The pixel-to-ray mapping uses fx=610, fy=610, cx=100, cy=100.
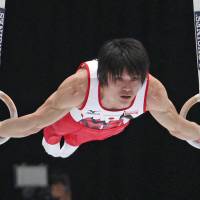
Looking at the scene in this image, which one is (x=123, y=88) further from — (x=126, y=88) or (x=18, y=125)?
(x=18, y=125)

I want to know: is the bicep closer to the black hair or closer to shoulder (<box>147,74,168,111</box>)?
the black hair

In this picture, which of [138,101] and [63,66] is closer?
[138,101]

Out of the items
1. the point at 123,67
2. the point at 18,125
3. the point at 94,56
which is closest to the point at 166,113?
the point at 123,67

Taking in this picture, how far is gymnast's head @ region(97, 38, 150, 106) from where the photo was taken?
3.24 m

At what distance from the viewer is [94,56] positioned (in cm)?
561

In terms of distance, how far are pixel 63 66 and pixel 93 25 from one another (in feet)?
1.53

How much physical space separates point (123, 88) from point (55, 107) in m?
0.46

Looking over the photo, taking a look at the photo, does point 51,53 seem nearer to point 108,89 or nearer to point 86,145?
point 86,145

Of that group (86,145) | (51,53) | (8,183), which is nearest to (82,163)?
(86,145)

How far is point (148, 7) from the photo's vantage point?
5496mm

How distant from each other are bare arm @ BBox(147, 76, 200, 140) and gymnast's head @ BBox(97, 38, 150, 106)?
0.95ft

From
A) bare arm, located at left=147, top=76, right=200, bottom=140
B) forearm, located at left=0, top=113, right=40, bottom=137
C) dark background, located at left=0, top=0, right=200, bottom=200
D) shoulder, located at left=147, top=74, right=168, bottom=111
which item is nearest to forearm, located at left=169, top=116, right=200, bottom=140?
bare arm, located at left=147, top=76, right=200, bottom=140

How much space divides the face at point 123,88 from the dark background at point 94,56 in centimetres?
219

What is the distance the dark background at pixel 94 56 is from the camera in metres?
5.49
